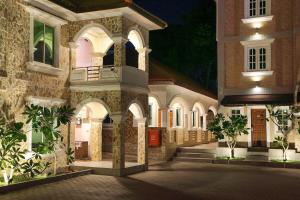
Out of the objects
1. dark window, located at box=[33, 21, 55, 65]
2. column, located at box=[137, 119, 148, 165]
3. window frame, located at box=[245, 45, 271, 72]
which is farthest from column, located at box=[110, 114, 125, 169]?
window frame, located at box=[245, 45, 271, 72]

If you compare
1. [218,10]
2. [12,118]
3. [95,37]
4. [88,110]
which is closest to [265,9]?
[218,10]

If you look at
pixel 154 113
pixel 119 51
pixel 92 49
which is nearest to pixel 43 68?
pixel 119 51

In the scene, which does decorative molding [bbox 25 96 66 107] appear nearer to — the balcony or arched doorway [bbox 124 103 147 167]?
the balcony

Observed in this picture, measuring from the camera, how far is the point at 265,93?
2072cm

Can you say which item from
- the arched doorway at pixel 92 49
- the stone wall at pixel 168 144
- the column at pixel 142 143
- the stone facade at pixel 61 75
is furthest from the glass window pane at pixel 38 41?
the stone wall at pixel 168 144

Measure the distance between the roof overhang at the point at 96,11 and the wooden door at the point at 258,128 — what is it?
8.21m

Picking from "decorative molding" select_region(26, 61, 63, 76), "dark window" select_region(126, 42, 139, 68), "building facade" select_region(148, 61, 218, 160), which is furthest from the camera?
"dark window" select_region(126, 42, 139, 68)

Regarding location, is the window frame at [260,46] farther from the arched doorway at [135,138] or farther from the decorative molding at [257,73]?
the arched doorway at [135,138]

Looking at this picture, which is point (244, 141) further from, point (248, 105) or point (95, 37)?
point (95, 37)

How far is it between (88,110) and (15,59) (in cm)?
698

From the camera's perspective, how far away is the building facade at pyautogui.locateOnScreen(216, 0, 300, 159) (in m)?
20.2

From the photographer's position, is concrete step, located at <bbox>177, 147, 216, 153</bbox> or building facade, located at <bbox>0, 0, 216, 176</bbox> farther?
concrete step, located at <bbox>177, 147, 216, 153</bbox>

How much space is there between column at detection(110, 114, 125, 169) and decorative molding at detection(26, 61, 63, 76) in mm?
2704

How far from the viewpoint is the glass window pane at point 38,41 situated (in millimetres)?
14577
